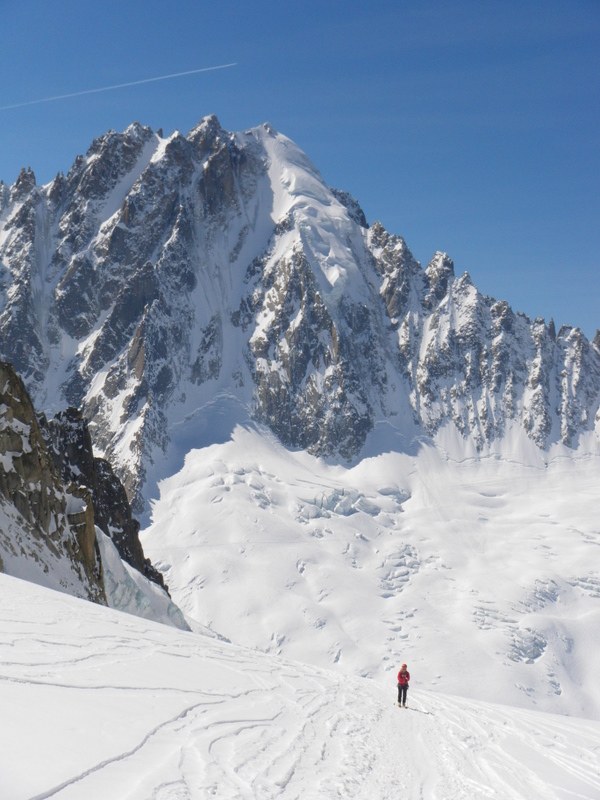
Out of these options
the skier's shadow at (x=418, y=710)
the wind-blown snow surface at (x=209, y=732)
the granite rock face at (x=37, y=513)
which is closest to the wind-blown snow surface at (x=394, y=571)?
the granite rock face at (x=37, y=513)

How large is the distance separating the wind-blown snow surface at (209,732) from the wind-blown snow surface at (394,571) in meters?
111

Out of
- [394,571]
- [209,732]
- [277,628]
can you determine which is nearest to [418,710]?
[209,732]

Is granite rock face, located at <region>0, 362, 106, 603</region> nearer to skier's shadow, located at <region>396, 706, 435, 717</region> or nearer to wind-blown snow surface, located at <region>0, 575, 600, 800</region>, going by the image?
wind-blown snow surface, located at <region>0, 575, 600, 800</region>

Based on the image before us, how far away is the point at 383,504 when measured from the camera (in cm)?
18712

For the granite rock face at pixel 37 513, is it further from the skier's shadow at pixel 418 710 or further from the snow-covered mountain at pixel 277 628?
the skier's shadow at pixel 418 710

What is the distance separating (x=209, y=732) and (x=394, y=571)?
157766 millimetres

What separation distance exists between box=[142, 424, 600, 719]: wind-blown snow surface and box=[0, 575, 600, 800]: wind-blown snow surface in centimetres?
11145

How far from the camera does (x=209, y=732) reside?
10203 millimetres

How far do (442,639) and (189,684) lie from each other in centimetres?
13297

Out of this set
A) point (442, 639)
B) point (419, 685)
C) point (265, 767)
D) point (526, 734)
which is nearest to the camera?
point (265, 767)

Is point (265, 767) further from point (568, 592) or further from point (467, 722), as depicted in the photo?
point (568, 592)

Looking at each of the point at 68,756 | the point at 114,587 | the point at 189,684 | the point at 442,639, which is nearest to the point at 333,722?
the point at 189,684

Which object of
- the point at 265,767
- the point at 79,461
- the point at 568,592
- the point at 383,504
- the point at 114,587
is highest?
the point at 383,504

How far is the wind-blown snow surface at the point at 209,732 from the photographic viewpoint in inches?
300
